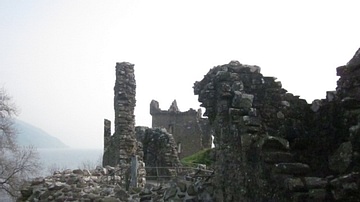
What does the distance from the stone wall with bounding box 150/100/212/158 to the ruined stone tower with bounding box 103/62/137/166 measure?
72.2 feet

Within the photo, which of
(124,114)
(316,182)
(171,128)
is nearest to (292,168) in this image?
(316,182)

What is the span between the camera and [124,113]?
17.4 metres

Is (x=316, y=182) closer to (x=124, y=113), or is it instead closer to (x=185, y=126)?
(x=124, y=113)

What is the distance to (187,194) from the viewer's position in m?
9.67

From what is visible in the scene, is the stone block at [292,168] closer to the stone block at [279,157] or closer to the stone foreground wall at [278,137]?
the stone foreground wall at [278,137]

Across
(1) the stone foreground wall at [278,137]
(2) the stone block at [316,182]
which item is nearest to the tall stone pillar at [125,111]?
(1) the stone foreground wall at [278,137]

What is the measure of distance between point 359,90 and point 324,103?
96 cm

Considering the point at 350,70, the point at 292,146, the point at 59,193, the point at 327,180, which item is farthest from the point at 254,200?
the point at 59,193

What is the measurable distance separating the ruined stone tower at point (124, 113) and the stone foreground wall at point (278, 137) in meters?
8.17

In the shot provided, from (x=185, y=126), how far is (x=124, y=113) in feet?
81.8

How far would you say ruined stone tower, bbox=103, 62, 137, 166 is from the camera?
56.4 feet

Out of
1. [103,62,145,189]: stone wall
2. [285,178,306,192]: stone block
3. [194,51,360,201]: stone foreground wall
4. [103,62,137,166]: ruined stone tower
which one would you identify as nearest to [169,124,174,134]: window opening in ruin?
[103,62,145,189]: stone wall

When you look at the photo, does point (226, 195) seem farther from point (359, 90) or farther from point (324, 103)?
point (359, 90)

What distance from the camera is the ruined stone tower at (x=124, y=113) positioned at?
17188mm
